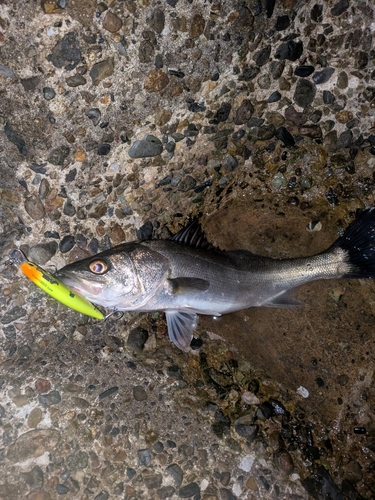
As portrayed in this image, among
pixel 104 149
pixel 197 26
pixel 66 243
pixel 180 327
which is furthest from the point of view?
pixel 180 327

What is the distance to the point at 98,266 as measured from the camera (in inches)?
119

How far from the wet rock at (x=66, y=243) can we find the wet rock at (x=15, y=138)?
2.54 ft

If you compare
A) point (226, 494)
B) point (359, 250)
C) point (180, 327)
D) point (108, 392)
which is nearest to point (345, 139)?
point (359, 250)

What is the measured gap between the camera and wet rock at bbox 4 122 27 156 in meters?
2.82

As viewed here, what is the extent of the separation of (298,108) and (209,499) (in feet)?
11.0

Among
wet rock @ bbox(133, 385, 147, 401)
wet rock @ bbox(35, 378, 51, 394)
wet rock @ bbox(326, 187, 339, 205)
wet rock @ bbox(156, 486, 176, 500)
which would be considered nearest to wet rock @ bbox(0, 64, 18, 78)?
wet rock @ bbox(35, 378, 51, 394)

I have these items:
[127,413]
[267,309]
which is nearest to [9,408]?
[127,413]

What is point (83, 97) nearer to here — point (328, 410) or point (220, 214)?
point (220, 214)

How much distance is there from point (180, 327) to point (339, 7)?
298cm

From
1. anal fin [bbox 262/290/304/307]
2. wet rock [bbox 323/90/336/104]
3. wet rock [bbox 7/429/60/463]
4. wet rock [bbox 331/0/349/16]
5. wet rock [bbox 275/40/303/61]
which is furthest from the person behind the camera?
anal fin [bbox 262/290/304/307]

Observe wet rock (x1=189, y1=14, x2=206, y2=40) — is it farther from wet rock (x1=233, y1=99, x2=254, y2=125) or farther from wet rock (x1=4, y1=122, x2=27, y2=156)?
wet rock (x1=4, y1=122, x2=27, y2=156)

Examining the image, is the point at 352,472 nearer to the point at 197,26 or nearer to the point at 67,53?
the point at 197,26

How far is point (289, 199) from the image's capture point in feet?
12.8

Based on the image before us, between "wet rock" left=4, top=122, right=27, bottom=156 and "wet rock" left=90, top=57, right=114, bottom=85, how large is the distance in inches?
27.1
